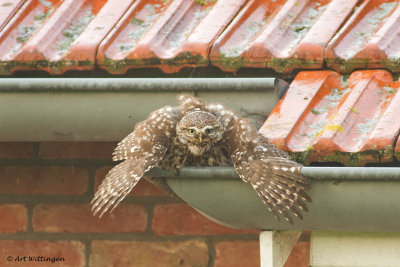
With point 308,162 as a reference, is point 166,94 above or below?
above

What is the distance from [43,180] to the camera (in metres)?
3.07

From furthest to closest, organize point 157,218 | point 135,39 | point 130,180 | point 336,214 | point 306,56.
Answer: point 157,218 → point 135,39 → point 306,56 → point 130,180 → point 336,214

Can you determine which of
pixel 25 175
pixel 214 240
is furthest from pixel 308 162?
pixel 25 175

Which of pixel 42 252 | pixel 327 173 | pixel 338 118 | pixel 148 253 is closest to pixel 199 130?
pixel 338 118

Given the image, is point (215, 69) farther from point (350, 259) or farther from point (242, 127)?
point (350, 259)

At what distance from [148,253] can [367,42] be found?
109 cm

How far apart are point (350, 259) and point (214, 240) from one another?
0.55 metres

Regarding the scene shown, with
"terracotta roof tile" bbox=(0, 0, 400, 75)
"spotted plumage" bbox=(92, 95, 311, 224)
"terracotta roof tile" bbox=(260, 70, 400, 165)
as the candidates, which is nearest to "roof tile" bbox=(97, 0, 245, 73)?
"terracotta roof tile" bbox=(0, 0, 400, 75)

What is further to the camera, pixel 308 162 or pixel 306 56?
pixel 306 56

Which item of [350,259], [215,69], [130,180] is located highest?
[215,69]

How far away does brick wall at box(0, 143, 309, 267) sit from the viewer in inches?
117

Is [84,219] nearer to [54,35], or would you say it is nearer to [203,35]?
[54,35]

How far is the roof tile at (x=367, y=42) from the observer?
2537 mm

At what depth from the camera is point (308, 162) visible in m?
2.30
